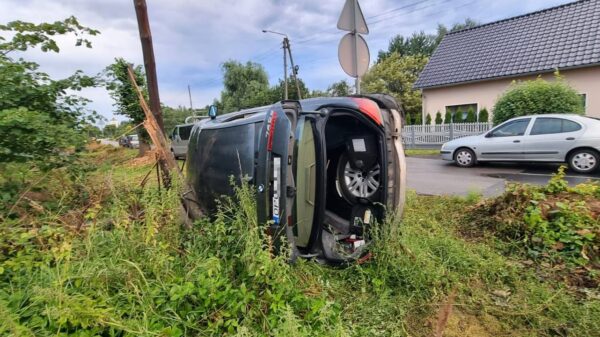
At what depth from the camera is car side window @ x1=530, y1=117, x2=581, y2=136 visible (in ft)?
26.9

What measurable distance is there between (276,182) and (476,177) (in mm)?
6999

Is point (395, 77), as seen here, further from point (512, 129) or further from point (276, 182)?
point (276, 182)

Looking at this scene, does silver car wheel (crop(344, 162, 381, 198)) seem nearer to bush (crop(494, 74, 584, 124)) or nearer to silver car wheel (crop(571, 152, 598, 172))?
silver car wheel (crop(571, 152, 598, 172))

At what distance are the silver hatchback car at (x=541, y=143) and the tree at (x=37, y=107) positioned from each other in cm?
951

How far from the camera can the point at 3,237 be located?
2531 millimetres

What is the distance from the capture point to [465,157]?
9984mm

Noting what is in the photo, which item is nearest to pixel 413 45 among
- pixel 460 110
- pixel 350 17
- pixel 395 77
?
pixel 395 77

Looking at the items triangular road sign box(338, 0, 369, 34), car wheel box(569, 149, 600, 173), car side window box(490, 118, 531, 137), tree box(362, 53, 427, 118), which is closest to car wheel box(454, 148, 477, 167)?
car side window box(490, 118, 531, 137)

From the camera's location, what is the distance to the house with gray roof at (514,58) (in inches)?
586

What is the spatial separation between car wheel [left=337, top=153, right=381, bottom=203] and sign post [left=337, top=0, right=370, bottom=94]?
1.18m

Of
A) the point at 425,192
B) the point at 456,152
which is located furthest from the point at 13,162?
the point at 456,152

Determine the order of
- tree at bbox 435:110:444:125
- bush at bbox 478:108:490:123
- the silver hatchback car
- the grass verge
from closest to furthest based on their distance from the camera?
the grass verge
the silver hatchback car
bush at bbox 478:108:490:123
tree at bbox 435:110:444:125

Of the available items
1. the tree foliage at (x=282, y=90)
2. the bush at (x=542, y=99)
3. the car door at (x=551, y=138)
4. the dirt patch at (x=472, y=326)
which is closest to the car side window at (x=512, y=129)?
the car door at (x=551, y=138)

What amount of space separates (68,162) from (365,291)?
10.4 feet
